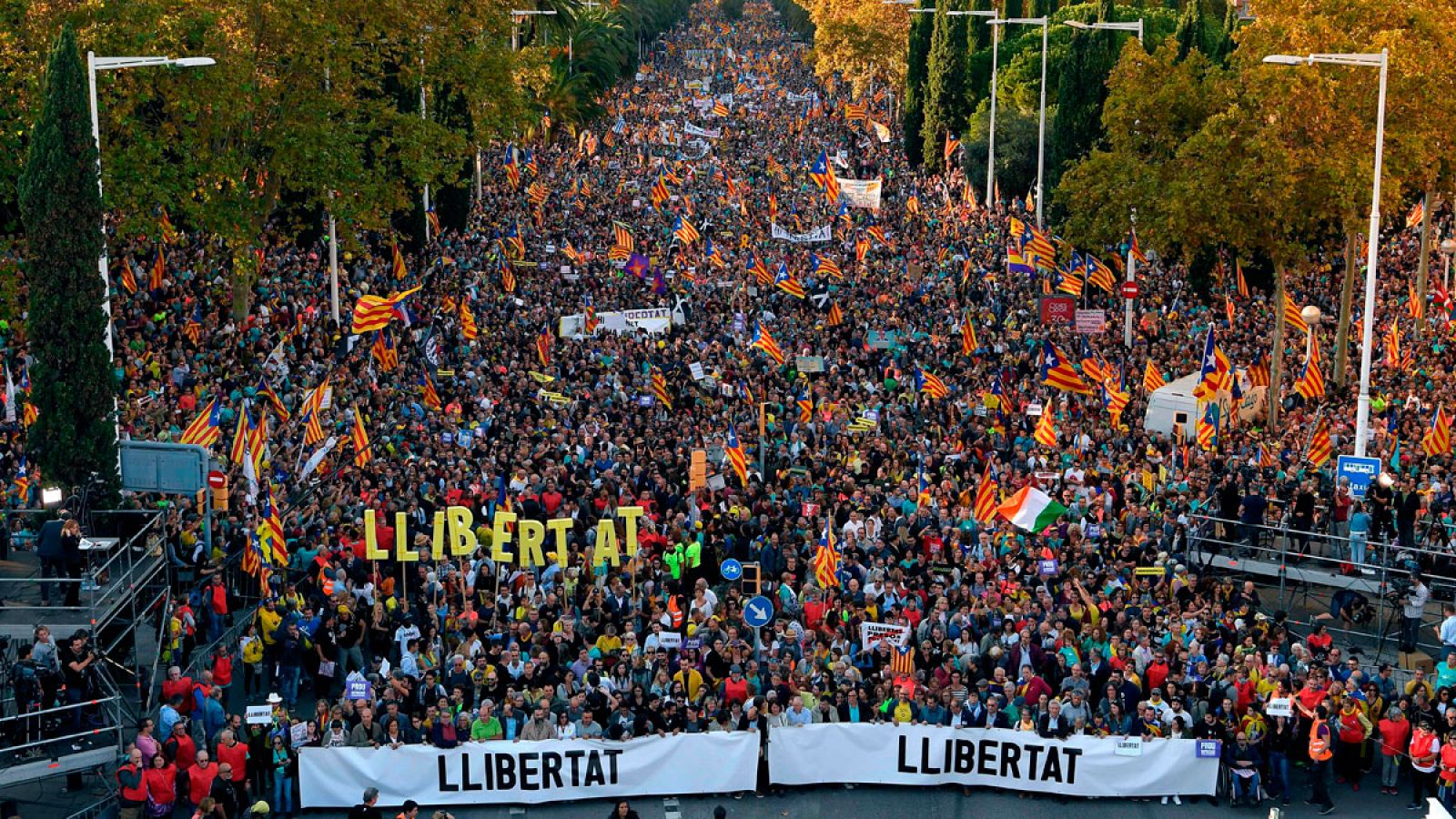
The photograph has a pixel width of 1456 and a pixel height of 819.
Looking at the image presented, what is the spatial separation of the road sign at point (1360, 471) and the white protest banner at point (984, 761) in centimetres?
806

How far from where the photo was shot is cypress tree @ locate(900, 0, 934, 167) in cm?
8225

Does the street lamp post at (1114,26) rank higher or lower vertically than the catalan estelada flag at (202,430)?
higher

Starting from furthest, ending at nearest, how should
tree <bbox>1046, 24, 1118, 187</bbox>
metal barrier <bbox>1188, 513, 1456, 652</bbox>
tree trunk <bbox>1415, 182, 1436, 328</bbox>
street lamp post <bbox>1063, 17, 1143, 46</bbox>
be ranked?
tree <bbox>1046, 24, 1118, 187</bbox>
street lamp post <bbox>1063, 17, 1143, 46</bbox>
tree trunk <bbox>1415, 182, 1436, 328</bbox>
metal barrier <bbox>1188, 513, 1456, 652</bbox>

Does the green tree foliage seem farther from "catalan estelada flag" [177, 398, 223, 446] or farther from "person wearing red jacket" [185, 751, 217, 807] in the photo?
"person wearing red jacket" [185, 751, 217, 807]

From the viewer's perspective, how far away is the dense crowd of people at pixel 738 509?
20.5 meters

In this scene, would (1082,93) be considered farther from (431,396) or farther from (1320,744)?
(1320,744)

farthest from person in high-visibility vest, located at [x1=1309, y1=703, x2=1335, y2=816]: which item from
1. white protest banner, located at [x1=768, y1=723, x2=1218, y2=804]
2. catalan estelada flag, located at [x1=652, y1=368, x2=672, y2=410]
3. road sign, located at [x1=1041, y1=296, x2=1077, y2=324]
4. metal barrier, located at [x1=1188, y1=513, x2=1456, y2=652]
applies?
road sign, located at [x1=1041, y1=296, x2=1077, y2=324]

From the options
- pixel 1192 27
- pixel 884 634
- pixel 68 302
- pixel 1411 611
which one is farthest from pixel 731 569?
pixel 1192 27

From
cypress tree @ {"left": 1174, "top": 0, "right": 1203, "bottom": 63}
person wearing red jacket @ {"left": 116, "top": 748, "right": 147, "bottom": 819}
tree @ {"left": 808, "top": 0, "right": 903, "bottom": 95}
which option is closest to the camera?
person wearing red jacket @ {"left": 116, "top": 748, "right": 147, "bottom": 819}

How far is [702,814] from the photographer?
20.0 metres

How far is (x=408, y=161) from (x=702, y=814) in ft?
81.2

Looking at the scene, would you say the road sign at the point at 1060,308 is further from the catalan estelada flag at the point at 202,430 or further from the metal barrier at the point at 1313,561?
the catalan estelada flag at the point at 202,430

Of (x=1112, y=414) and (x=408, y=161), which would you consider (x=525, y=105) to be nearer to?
(x=408, y=161)

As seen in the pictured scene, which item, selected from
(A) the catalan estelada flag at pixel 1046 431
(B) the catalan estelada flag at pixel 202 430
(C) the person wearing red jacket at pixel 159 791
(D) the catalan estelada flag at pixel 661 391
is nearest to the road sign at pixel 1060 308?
(D) the catalan estelada flag at pixel 661 391
